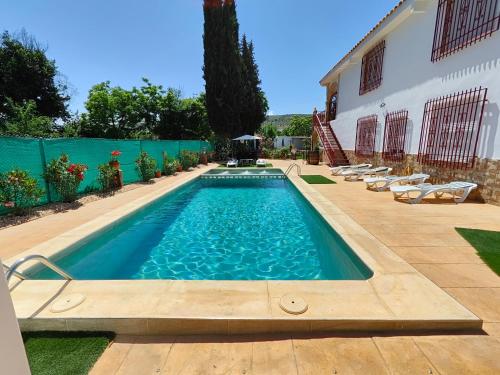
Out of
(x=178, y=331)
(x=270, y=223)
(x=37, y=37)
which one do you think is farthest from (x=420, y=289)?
(x=37, y=37)

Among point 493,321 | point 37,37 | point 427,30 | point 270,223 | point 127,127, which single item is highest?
point 37,37

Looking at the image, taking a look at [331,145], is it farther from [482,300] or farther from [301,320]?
[301,320]

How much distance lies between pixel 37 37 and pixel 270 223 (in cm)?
2995

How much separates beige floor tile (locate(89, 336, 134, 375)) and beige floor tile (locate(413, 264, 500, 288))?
10.7 ft

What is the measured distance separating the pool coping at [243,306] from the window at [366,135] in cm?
1078

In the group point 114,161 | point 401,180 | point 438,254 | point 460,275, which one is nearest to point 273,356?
point 460,275

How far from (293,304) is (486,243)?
3.61 meters

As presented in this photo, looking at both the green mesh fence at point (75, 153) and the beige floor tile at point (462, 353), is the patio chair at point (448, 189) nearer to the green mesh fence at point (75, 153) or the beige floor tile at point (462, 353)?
the beige floor tile at point (462, 353)

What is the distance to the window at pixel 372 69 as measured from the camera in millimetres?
11773

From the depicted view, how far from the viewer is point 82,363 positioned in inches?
75.8

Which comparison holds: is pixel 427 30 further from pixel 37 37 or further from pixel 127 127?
pixel 37 37

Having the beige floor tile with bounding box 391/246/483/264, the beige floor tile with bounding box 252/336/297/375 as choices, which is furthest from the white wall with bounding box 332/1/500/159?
the beige floor tile with bounding box 252/336/297/375

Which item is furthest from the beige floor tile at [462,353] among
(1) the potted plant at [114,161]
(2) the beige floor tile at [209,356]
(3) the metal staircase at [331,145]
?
(3) the metal staircase at [331,145]

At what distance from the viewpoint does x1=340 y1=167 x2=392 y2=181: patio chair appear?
10672 mm
